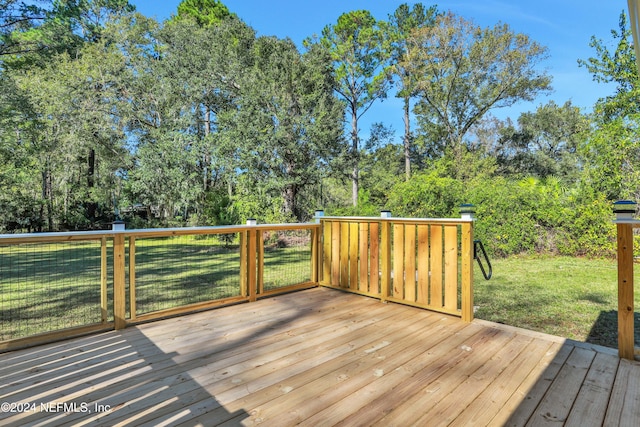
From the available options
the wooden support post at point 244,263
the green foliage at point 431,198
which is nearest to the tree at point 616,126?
the green foliage at point 431,198

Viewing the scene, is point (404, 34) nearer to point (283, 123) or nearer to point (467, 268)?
point (283, 123)

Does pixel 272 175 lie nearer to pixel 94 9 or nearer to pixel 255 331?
pixel 255 331

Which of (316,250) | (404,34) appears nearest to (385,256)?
(316,250)

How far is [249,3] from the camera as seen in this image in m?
→ 13.3

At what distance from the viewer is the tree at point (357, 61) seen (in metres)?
15.0

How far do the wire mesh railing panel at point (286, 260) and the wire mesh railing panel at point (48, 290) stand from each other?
2237 mm

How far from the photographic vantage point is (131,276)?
2.94 meters

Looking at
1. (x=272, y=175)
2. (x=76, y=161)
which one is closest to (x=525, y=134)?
(x=272, y=175)

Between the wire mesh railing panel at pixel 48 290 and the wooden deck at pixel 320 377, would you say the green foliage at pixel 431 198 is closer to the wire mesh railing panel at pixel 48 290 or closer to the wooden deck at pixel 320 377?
the wooden deck at pixel 320 377

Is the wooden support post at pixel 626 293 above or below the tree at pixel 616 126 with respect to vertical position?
below

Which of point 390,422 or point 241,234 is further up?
point 241,234

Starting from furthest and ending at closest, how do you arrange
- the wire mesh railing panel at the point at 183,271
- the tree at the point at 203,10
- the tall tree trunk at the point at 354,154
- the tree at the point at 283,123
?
the tree at the point at 203,10, the tall tree trunk at the point at 354,154, the tree at the point at 283,123, the wire mesh railing panel at the point at 183,271

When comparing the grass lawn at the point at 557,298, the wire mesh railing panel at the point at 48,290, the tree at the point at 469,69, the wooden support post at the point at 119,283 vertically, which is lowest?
the wire mesh railing panel at the point at 48,290

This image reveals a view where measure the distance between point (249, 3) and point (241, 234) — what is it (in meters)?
13.1
